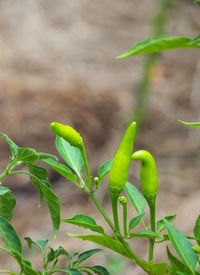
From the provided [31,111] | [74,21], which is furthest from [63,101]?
[74,21]

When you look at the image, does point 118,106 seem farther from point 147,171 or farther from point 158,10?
point 147,171

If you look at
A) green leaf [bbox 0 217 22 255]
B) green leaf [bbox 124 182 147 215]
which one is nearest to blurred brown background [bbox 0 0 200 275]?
green leaf [bbox 124 182 147 215]

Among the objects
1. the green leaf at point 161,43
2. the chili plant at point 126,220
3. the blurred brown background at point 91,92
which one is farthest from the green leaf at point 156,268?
the blurred brown background at point 91,92

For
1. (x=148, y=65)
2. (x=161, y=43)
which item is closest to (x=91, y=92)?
(x=148, y=65)

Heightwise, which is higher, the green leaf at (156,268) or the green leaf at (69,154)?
the green leaf at (69,154)

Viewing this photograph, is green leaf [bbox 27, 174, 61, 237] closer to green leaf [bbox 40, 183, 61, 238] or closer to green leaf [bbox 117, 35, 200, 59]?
green leaf [bbox 40, 183, 61, 238]

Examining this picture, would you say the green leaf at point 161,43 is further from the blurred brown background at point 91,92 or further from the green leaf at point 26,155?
the blurred brown background at point 91,92
